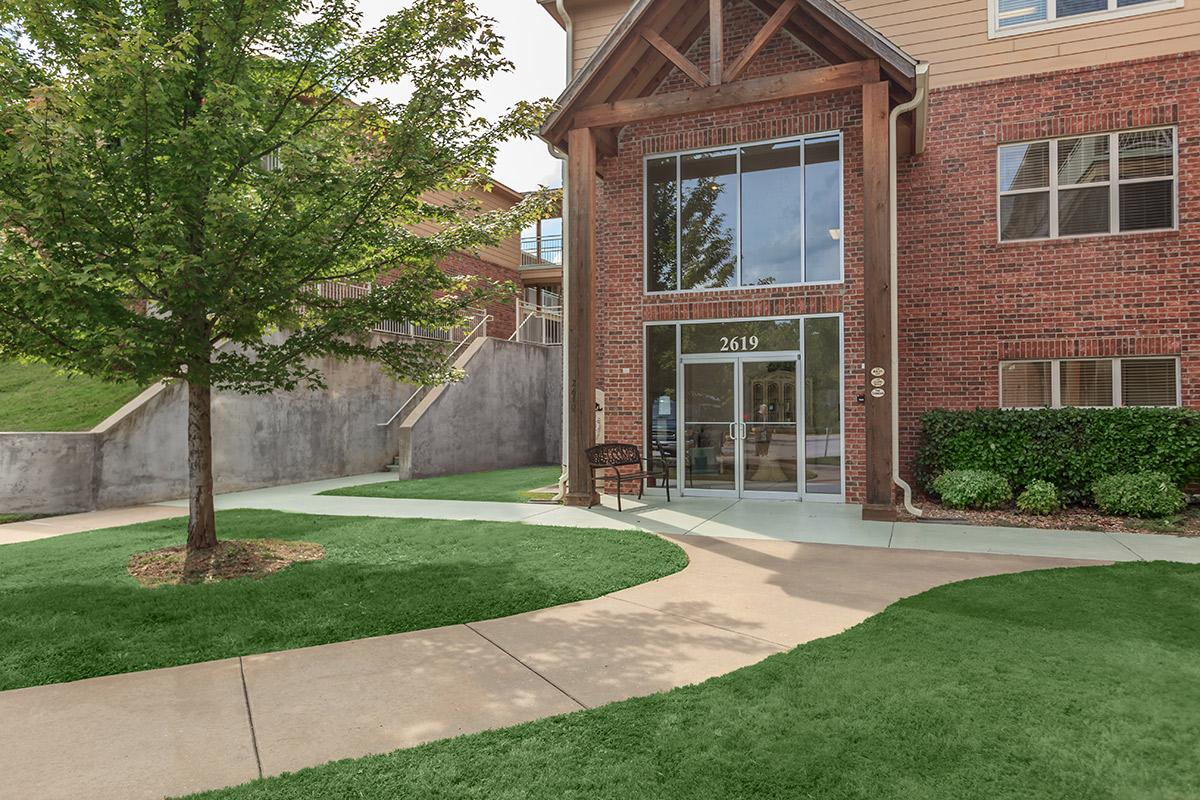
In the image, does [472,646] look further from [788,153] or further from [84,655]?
[788,153]

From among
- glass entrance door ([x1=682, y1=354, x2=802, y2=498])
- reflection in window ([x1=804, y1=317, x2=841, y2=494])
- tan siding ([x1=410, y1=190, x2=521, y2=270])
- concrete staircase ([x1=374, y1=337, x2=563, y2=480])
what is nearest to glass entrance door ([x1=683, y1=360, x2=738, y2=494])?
glass entrance door ([x1=682, y1=354, x2=802, y2=498])

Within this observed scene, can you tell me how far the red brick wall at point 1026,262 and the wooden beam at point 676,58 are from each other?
12.6 feet

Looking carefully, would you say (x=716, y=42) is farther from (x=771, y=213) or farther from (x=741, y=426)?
(x=741, y=426)

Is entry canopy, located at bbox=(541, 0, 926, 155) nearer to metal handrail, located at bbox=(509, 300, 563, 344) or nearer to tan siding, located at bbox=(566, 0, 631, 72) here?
tan siding, located at bbox=(566, 0, 631, 72)

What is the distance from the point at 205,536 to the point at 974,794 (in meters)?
6.96

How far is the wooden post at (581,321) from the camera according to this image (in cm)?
1041

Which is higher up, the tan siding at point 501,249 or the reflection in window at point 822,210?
the tan siding at point 501,249

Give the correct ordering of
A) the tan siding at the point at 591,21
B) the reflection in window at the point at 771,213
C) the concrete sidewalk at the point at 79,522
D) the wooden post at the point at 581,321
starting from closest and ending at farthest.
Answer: the concrete sidewalk at the point at 79,522
the wooden post at the point at 581,321
the reflection in window at the point at 771,213
the tan siding at the point at 591,21

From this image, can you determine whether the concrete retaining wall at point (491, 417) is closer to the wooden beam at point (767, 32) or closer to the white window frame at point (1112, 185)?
the wooden beam at point (767, 32)

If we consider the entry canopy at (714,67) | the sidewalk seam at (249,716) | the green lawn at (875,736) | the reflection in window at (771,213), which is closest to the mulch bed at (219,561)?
the sidewalk seam at (249,716)

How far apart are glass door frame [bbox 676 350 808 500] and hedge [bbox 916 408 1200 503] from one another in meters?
1.88

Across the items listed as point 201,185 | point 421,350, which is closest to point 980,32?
point 421,350

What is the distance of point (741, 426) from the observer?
1145 centimetres

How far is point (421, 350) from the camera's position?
7555mm
